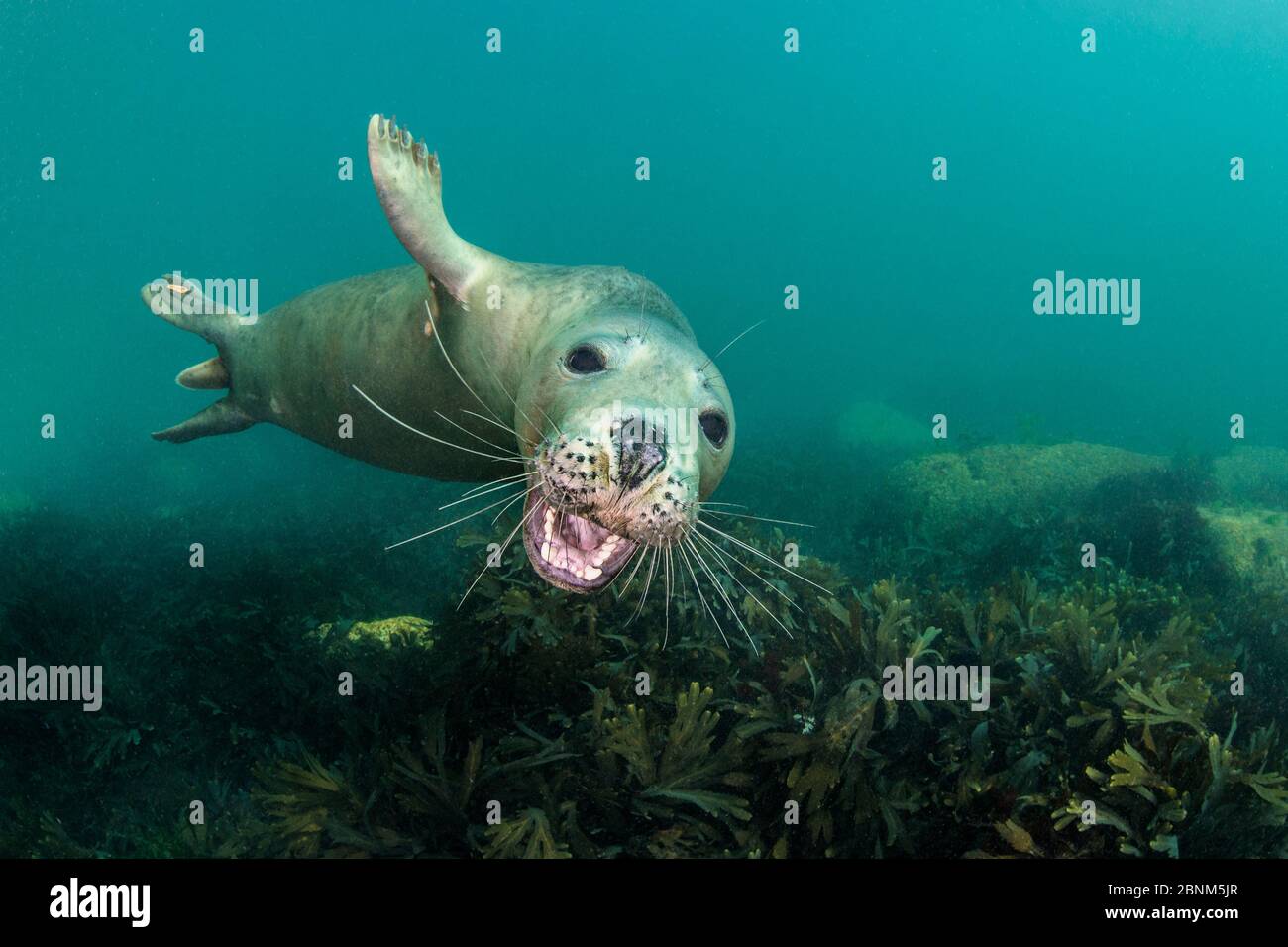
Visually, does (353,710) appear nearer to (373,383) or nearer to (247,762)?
(247,762)

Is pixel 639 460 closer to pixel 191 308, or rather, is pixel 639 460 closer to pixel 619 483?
pixel 619 483

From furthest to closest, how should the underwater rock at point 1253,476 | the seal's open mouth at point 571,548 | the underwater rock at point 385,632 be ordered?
the underwater rock at point 1253,476 < the underwater rock at point 385,632 < the seal's open mouth at point 571,548

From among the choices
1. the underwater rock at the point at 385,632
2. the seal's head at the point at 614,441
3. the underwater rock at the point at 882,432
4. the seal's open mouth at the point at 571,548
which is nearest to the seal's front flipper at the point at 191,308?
the underwater rock at the point at 385,632

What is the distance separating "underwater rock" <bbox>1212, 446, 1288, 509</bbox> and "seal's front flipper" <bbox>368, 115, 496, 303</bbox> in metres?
11.6

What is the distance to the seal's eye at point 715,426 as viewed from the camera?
8.59ft

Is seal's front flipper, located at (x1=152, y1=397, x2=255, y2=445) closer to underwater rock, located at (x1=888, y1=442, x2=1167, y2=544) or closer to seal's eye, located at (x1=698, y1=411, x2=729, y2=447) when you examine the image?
seal's eye, located at (x1=698, y1=411, x2=729, y2=447)

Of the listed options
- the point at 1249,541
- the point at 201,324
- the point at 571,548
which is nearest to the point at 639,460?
the point at 571,548

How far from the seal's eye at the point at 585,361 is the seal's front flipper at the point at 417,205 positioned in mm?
871

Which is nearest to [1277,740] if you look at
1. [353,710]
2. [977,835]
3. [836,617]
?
[977,835]

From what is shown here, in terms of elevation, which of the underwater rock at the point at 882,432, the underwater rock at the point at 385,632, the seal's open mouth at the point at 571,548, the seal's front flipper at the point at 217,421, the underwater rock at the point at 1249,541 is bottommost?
the underwater rock at the point at 385,632

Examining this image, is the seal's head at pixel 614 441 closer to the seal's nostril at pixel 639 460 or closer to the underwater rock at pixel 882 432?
the seal's nostril at pixel 639 460

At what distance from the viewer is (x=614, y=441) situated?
2.08 m

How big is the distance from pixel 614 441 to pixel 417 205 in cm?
168
